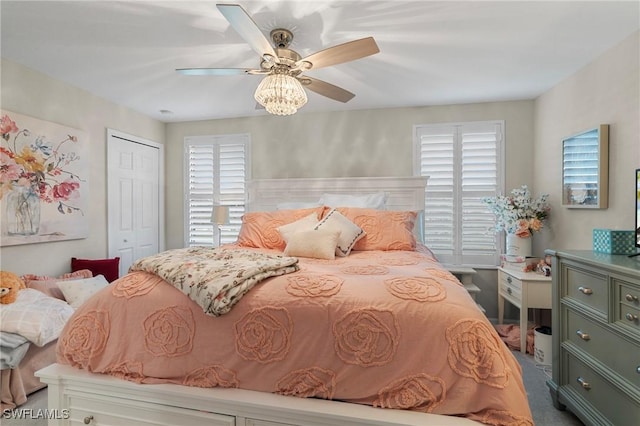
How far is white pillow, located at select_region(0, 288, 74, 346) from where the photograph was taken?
7.36 feet

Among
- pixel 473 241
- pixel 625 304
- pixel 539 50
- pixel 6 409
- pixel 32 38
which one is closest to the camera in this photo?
pixel 625 304

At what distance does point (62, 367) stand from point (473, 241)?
3.65 meters

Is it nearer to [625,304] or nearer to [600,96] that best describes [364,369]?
[625,304]

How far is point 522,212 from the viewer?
10.6 ft

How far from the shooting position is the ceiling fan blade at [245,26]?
1.51m

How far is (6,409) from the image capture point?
2121 millimetres

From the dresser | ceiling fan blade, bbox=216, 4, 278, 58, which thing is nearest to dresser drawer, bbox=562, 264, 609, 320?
the dresser

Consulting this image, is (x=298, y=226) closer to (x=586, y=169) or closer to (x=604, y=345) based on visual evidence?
(x=604, y=345)

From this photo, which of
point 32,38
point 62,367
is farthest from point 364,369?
point 32,38

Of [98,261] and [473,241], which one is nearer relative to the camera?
[98,261]

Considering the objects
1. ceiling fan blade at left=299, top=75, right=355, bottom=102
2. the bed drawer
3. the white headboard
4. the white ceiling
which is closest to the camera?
the bed drawer

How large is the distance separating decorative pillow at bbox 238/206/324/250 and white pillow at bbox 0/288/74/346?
1409 mm

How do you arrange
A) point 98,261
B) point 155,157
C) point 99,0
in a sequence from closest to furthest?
point 99,0, point 98,261, point 155,157

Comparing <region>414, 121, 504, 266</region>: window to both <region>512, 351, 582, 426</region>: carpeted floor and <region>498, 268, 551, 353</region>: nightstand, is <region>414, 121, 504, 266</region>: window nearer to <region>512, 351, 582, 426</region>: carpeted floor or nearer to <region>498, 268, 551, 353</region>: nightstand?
<region>498, 268, 551, 353</region>: nightstand
